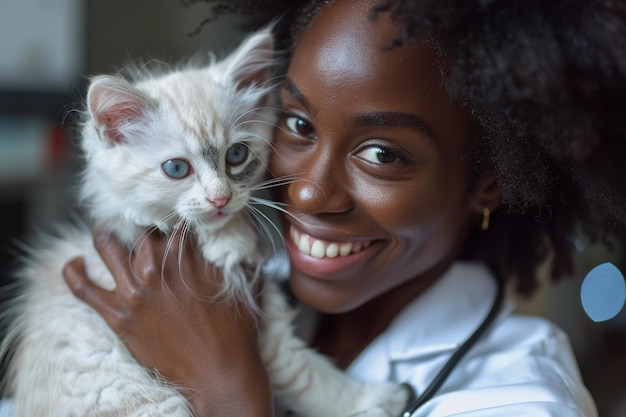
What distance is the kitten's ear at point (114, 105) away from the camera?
3.79 ft

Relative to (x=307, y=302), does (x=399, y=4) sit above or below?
above

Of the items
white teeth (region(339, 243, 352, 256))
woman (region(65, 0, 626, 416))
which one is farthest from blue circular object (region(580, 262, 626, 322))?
white teeth (region(339, 243, 352, 256))

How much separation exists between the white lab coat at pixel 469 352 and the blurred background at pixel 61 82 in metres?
1.62

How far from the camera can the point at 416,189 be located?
1.19 m

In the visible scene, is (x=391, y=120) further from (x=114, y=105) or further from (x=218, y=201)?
(x=114, y=105)

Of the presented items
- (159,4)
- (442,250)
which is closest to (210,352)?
(442,250)

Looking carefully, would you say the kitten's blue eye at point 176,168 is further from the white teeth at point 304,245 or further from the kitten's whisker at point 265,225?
the white teeth at point 304,245

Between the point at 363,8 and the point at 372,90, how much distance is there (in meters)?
0.15

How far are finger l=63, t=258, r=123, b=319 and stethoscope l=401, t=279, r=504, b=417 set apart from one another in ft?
1.89

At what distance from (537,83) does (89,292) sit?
2.86 feet

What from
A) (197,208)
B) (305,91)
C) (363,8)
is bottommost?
(197,208)

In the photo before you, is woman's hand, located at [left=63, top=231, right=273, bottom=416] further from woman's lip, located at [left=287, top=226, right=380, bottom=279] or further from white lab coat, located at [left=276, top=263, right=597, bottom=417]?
white lab coat, located at [left=276, top=263, right=597, bottom=417]

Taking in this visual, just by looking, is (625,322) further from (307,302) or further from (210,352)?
(210,352)

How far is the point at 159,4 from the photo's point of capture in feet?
11.0
